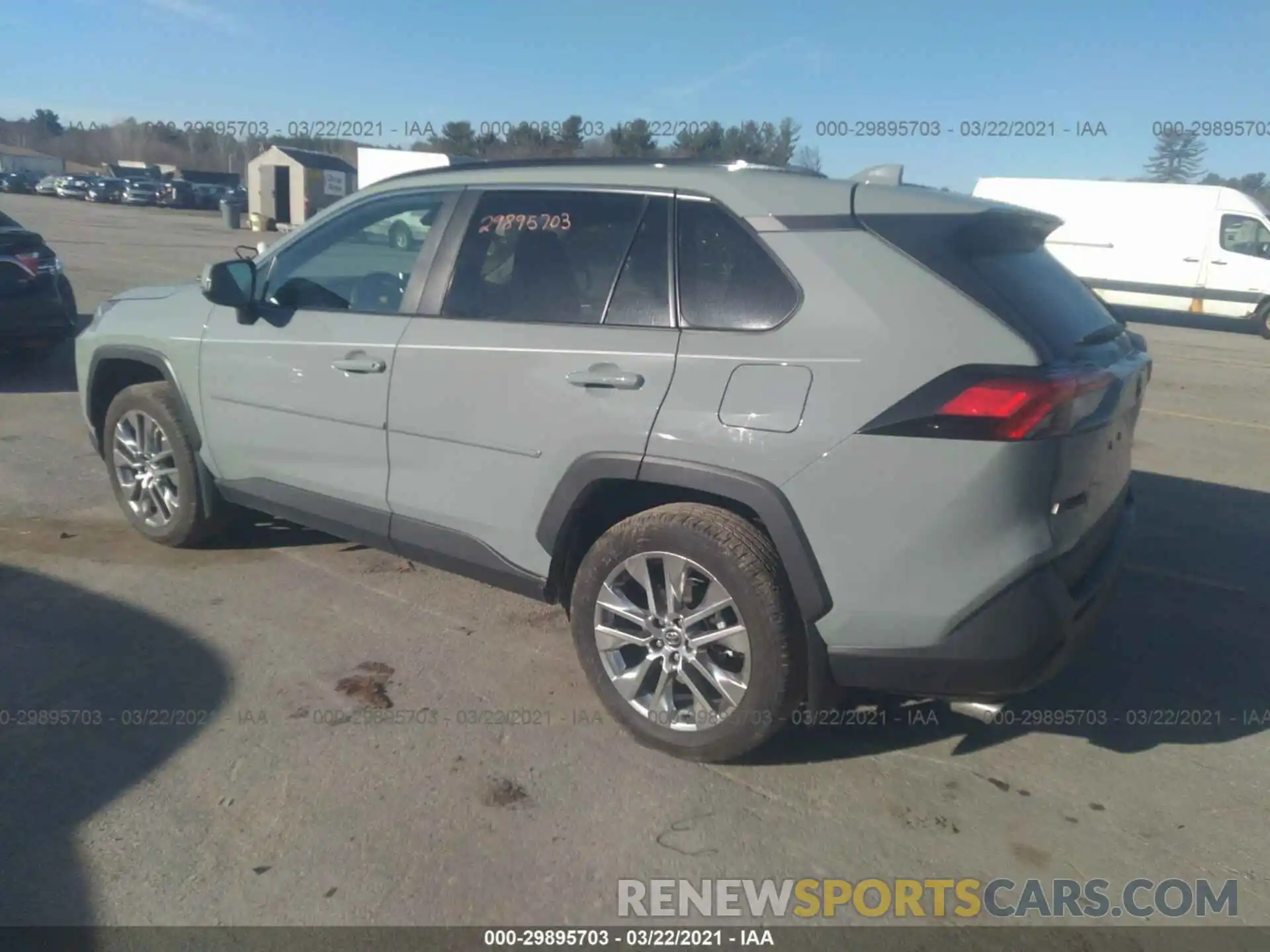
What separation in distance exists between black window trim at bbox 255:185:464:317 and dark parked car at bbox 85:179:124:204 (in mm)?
56363

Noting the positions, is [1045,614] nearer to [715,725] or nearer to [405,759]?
[715,725]

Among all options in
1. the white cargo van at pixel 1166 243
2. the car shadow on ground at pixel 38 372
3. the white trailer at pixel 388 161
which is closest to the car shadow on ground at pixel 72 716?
the car shadow on ground at pixel 38 372

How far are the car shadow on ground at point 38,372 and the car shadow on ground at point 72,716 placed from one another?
481cm

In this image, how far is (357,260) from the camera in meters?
4.54

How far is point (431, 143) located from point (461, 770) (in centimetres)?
4009

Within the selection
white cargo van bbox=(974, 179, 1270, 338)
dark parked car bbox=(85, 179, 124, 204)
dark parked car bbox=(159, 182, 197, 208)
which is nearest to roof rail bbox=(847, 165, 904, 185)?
white cargo van bbox=(974, 179, 1270, 338)

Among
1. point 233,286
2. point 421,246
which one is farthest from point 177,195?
point 421,246

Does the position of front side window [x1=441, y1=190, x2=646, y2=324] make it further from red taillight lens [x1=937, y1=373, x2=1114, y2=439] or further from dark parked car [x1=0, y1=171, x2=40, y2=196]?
dark parked car [x1=0, y1=171, x2=40, y2=196]

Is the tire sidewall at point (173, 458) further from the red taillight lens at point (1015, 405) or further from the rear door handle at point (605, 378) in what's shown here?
the red taillight lens at point (1015, 405)

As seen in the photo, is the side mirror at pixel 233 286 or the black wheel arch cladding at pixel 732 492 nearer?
the black wheel arch cladding at pixel 732 492

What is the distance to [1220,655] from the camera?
4.34 meters

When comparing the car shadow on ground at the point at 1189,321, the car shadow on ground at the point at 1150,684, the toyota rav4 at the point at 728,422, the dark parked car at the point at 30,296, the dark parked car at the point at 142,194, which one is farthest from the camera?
the dark parked car at the point at 142,194

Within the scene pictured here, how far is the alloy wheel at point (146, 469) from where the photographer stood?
5.04m

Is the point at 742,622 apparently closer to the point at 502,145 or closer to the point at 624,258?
the point at 624,258
